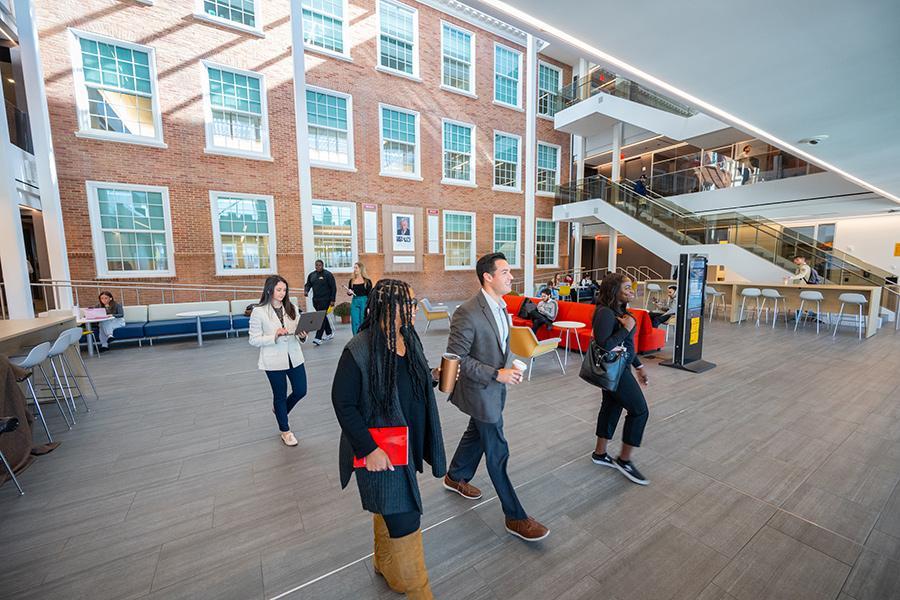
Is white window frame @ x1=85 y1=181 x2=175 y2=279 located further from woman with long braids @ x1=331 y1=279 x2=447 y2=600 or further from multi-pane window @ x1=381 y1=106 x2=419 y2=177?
woman with long braids @ x1=331 y1=279 x2=447 y2=600

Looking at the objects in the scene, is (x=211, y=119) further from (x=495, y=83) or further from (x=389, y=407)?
(x=389, y=407)

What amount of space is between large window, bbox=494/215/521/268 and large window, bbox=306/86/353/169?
626 cm

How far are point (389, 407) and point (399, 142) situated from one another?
40.5ft

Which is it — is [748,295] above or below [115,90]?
below

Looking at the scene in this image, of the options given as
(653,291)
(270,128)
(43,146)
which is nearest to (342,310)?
(270,128)

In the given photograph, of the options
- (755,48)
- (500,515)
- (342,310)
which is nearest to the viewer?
(500,515)

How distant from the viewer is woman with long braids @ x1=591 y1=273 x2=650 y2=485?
8.31 ft

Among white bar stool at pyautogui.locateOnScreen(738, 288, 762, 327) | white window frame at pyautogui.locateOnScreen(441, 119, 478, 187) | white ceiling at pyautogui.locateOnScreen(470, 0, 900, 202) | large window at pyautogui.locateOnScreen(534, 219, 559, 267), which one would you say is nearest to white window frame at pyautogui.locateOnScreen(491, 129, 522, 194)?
white window frame at pyautogui.locateOnScreen(441, 119, 478, 187)

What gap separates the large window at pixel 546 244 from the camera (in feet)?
51.9

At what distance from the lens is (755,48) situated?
9.63 feet

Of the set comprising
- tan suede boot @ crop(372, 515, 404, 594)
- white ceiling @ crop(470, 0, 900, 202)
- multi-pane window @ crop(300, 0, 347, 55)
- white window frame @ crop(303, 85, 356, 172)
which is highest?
multi-pane window @ crop(300, 0, 347, 55)

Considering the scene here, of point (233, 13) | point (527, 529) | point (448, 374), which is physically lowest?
point (527, 529)

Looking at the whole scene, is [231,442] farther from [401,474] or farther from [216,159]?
[216,159]

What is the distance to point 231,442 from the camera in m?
3.34
